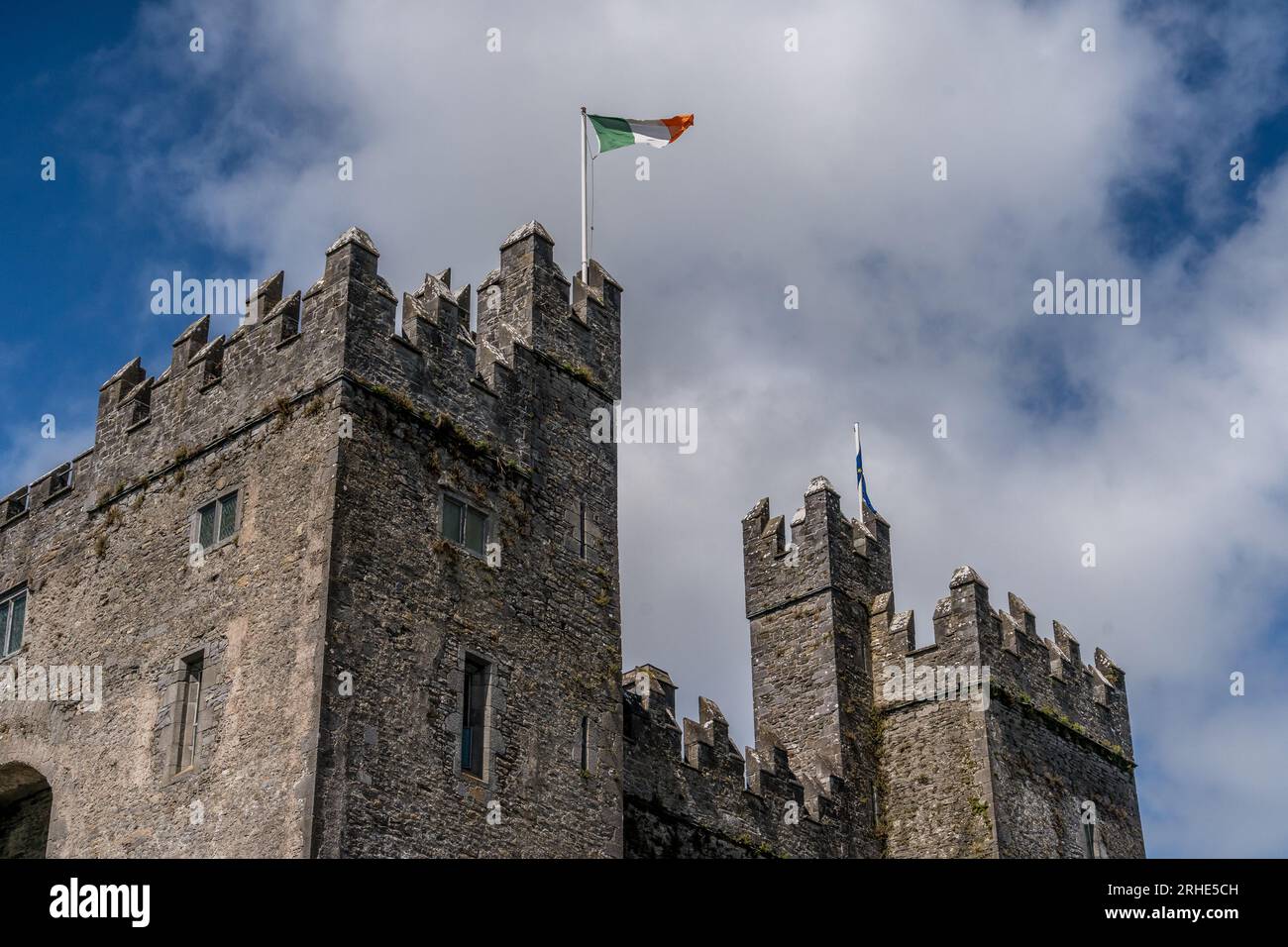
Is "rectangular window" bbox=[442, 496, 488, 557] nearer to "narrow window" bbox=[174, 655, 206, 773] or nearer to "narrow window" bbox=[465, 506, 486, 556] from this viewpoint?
"narrow window" bbox=[465, 506, 486, 556]

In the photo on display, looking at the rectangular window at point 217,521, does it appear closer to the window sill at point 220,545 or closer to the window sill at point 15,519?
the window sill at point 220,545

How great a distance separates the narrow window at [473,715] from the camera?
80.4 ft

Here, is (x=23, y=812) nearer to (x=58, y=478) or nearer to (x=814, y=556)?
(x=58, y=478)

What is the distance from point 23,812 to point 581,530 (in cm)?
977

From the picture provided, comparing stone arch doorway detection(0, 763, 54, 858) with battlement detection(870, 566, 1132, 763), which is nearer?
stone arch doorway detection(0, 763, 54, 858)

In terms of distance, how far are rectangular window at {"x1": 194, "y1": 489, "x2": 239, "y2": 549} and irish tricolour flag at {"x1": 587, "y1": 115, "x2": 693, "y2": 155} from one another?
10.3 meters

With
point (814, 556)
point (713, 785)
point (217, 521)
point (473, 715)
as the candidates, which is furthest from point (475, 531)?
point (814, 556)

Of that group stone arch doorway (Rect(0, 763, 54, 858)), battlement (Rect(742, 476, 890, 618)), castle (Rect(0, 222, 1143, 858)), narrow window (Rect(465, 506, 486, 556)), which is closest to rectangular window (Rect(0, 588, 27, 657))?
castle (Rect(0, 222, 1143, 858))

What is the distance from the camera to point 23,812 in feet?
93.8

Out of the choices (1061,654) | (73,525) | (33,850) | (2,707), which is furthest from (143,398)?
(1061,654)

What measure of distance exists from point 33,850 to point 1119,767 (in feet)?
69.3

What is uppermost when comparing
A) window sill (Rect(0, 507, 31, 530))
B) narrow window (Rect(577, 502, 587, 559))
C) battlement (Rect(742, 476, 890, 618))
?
battlement (Rect(742, 476, 890, 618))

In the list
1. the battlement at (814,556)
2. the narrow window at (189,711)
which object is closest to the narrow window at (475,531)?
the narrow window at (189,711)

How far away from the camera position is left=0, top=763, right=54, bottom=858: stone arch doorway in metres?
27.8
